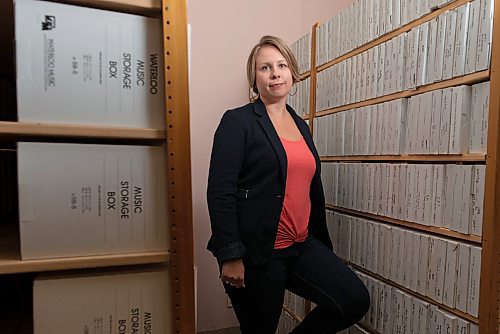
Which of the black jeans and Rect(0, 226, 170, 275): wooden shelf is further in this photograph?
the black jeans

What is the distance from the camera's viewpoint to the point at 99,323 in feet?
2.66

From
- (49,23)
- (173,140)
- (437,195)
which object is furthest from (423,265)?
(49,23)

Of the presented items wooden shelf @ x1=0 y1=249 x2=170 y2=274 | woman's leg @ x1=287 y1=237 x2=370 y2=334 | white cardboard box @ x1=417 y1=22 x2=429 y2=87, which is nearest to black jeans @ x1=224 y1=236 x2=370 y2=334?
woman's leg @ x1=287 y1=237 x2=370 y2=334

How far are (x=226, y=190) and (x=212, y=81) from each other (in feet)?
3.93

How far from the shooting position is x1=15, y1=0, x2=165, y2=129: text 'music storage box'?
0.77 metres

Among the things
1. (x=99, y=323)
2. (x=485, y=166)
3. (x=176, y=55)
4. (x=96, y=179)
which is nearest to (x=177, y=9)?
(x=176, y=55)

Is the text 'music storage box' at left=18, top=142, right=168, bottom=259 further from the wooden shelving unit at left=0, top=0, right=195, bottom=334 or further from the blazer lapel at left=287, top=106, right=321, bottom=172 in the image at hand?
the blazer lapel at left=287, top=106, right=321, bottom=172

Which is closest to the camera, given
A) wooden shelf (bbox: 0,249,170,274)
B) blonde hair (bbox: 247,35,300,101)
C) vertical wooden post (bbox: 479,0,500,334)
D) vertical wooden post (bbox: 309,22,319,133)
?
wooden shelf (bbox: 0,249,170,274)

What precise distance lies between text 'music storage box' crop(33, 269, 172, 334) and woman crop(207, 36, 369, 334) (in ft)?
1.09

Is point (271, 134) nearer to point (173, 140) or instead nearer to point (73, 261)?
point (173, 140)

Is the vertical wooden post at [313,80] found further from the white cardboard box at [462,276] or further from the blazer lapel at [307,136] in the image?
the white cardboard box at [462,276]

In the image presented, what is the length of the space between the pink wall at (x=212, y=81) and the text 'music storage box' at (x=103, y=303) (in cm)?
132

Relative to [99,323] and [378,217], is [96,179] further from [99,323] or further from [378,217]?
[378,217]

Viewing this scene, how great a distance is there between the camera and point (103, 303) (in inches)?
32.1
